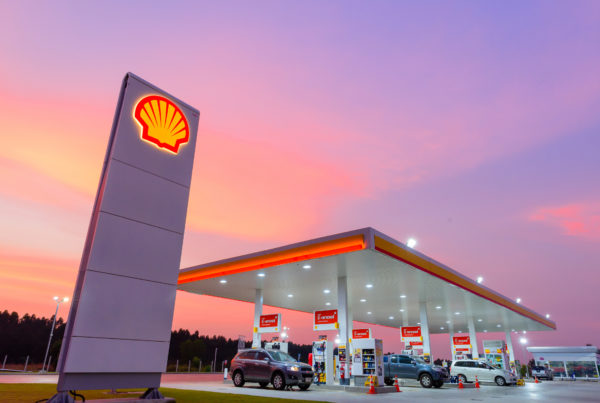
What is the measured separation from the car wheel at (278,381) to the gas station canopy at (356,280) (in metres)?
4.25

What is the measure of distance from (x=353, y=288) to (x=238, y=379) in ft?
27.2

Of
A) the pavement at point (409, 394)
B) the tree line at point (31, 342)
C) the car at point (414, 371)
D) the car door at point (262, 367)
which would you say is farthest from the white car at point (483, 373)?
the tree line at point (31, 342)

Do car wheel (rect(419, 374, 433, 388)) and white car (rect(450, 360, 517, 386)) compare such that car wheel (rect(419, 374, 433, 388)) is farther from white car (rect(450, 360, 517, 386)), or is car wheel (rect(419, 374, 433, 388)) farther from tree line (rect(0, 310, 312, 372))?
tree line (rect(0, 310, 312, 372))

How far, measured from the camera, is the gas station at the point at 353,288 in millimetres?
14719

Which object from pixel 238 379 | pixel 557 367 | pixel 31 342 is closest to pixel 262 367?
pixel 238 379

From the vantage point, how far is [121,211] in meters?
6.80

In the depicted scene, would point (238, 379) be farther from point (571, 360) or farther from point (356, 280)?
point (571, 360)

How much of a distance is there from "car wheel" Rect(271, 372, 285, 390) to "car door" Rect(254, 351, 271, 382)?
0.32 metres

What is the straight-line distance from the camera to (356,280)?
19188 millimetres

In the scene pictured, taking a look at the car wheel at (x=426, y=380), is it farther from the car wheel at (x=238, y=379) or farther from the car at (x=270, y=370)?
the car wheel at (x=238, y=379)

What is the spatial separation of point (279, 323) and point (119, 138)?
50.4ft

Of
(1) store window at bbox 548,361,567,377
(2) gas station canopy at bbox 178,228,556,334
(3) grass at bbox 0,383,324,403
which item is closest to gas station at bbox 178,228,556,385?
(2) gas station canopy at bbox 178,228,556,334

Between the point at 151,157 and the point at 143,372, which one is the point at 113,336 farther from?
the point at 151,157

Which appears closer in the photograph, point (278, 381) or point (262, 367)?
point (278, 381)
